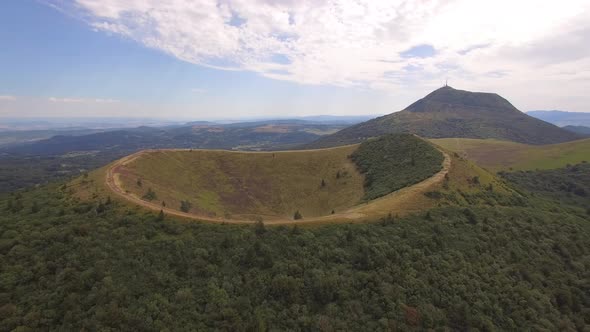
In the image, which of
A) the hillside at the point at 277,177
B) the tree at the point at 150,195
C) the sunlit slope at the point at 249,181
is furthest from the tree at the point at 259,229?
the sunlit slope at the point at 249,181

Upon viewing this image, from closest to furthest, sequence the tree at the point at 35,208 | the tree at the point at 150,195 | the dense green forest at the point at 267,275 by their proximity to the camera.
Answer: the dense green forest at the point at 267,275 < the tree at the point at 35,208 < the tree at the point at 150,195

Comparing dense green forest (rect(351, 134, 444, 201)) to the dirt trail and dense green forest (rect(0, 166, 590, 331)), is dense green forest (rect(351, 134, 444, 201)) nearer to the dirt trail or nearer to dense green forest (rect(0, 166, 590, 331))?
the dirt trail

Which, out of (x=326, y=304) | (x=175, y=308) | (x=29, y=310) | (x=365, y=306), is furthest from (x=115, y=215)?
(x=365, y=306)

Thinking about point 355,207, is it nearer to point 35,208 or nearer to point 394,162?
point 394,162

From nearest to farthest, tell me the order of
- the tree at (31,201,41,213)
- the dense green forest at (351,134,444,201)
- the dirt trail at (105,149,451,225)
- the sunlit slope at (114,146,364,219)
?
the tree at (31,201,41,213), the dirt trail at (105,149,451,225), the sunlit slope at (114,146,364,219), the dense green forest at (351,134,444,201)

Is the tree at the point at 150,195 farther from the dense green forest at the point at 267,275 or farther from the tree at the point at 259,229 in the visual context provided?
the tree at the point at 259,229

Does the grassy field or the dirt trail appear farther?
the grassy field

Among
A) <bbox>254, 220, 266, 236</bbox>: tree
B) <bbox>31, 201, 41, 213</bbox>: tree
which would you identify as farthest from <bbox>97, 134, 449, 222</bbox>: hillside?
<bbox>254, 220, 266, 236</bbox>: tree

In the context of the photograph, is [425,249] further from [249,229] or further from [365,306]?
[249,229]
